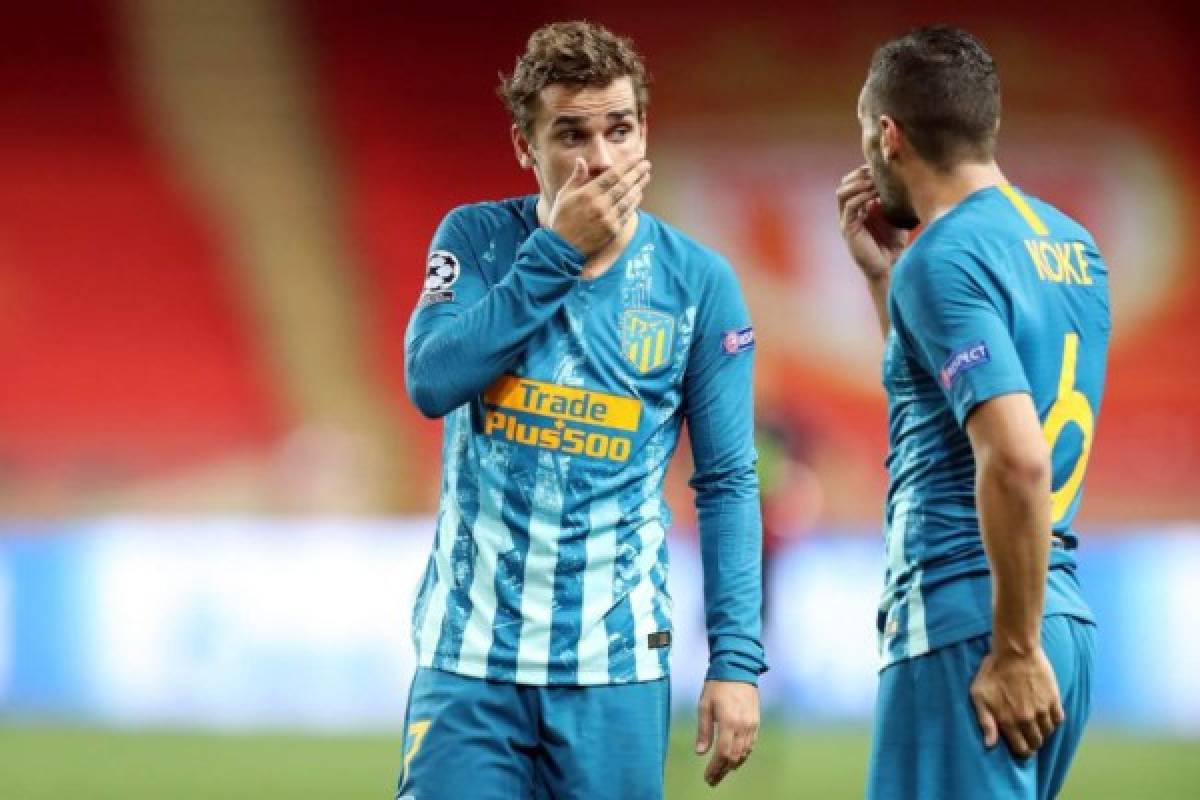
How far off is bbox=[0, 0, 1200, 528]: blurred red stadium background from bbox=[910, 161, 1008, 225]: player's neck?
8.87 meters

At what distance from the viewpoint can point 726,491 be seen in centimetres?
305

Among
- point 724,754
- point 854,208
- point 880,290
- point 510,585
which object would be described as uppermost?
point 854,208

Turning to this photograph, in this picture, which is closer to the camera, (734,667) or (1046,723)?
(1046,723)

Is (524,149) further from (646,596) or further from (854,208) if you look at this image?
(646,596)

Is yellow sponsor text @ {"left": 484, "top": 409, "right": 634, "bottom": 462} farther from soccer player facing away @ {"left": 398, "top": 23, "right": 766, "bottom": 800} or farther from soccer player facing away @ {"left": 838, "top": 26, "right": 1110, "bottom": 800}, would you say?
soccer player facing away @ {"left": 838, "top": 26, "right": 1110, "bottom": 800}

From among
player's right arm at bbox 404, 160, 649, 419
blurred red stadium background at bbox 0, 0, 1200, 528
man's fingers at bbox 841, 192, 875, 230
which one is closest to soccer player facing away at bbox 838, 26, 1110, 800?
man's fingers at bbox 841, 192, 875, 230

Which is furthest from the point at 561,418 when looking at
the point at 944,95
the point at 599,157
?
the point at 944,95

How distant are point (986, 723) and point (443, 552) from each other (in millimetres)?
927

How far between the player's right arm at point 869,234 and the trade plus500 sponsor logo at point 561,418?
0.60 meters

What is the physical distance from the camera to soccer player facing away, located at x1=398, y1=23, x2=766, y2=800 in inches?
114

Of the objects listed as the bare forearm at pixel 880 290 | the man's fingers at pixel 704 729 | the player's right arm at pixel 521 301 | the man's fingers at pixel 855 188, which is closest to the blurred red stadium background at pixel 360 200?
the bare forearm at pixel 880 290

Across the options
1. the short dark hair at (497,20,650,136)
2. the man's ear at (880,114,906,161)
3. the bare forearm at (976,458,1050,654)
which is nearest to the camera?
the bare forearm at (976,458,1050,654)

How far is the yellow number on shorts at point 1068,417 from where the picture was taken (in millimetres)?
2711

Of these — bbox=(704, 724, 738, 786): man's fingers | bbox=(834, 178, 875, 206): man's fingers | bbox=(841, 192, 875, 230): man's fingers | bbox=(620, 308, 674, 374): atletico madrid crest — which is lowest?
bbox=(704, 724, 738, 786): man's fingers
